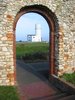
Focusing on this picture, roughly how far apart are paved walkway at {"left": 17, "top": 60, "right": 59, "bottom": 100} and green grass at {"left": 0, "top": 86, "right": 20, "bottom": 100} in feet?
1.31

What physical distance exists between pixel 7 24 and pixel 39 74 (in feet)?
14.1

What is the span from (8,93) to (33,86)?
96.7 inches

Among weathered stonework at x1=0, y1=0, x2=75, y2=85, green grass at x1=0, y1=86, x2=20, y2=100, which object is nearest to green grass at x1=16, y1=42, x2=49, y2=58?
weathered stonework at x1=0, y1=0, x2=75, y2=85

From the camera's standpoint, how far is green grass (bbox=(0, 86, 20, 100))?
1182cm

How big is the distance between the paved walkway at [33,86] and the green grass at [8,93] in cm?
40

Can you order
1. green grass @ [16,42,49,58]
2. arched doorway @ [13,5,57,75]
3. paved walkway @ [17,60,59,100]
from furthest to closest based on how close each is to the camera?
green grass @ [16,42,49,58] < arched doorway @ [13,5,57,75] < paved walkway @ [17,60,59,100]

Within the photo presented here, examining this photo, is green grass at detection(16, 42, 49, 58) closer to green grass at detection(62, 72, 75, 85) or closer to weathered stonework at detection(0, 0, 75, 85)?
weathered stonework at detection(0, 0, 75, 85)

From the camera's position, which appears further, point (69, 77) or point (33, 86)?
point (33, 86)

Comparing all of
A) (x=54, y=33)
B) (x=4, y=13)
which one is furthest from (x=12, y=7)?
(x=54, y=33)

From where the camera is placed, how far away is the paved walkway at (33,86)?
42.8ft

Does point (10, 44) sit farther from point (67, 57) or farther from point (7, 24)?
point (67, 57)

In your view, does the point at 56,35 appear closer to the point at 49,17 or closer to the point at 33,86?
the point at 49,17

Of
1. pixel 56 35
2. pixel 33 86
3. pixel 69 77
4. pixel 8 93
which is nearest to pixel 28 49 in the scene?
pixel 56 35

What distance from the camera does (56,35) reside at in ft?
49.6
